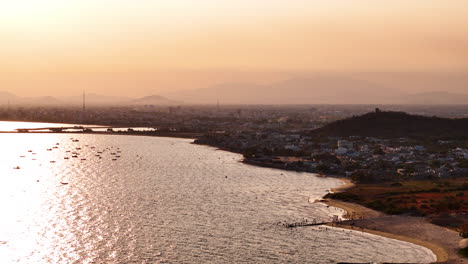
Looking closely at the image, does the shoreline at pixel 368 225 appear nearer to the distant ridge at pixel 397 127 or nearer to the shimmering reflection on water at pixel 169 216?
the shimmering reflection on water at pixel 169 216

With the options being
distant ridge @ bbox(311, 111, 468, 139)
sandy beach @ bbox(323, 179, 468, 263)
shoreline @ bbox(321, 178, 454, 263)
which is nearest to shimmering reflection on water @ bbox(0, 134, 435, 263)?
shoreline @ bbox(321, 178, 454, 263)

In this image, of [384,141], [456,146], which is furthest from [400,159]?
[384,141]

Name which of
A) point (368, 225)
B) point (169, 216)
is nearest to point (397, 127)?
point (368, 225)

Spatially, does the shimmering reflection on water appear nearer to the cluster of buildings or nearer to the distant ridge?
the cluster of buildings

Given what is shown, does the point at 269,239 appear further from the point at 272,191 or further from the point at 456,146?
the point at 456,146

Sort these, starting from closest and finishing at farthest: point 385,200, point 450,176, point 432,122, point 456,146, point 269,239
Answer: point 269,239 → point 385,200 → point 450,176 → point 456,146 → point 432,122

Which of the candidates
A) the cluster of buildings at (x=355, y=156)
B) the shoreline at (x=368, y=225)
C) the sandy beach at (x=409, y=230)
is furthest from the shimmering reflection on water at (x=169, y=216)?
the cluster of buildings at (x=355, y=156)

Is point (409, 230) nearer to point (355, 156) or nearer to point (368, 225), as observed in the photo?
point (368, 225)

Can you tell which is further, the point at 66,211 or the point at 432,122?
the point at 432,122
